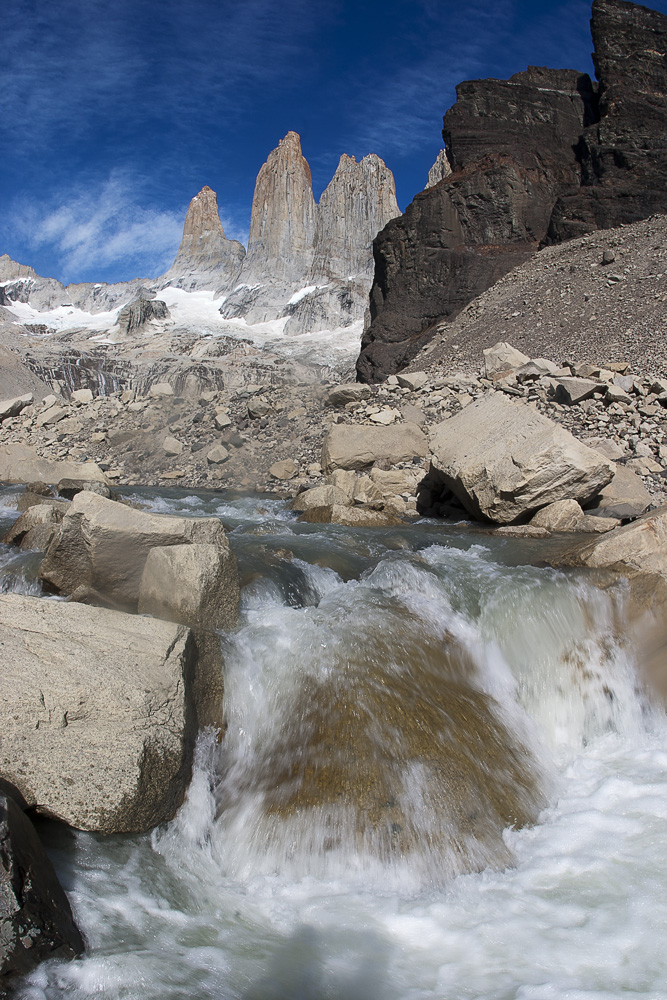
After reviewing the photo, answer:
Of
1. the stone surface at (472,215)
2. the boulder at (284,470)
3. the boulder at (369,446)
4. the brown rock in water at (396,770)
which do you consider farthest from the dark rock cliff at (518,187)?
the brown rock in water at (396,770)

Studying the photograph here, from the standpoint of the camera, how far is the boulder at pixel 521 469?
8.34 meters

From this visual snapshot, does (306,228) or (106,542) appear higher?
(306,228)

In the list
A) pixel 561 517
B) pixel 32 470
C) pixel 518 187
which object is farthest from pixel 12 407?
pixel 518 187

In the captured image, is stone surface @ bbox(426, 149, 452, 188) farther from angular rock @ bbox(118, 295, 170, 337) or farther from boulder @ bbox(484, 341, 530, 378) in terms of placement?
boulder @ bbox(484, 341, 530, 378)

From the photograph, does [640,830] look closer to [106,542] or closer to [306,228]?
[106,542]

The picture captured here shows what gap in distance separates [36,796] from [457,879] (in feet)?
7.01

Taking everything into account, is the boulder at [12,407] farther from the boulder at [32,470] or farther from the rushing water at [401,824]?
the rushing water at [401,824]

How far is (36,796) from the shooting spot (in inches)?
103

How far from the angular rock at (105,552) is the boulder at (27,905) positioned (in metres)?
2.52

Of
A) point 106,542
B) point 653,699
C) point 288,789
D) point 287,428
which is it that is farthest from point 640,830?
point 287,428

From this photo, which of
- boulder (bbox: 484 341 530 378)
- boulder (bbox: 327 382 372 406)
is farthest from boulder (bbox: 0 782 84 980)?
boulder (bbox: 484 341 530 378)

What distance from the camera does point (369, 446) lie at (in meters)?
12.3

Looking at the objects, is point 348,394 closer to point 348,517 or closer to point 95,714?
point 348,517

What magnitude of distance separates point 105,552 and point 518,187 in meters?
32.5
